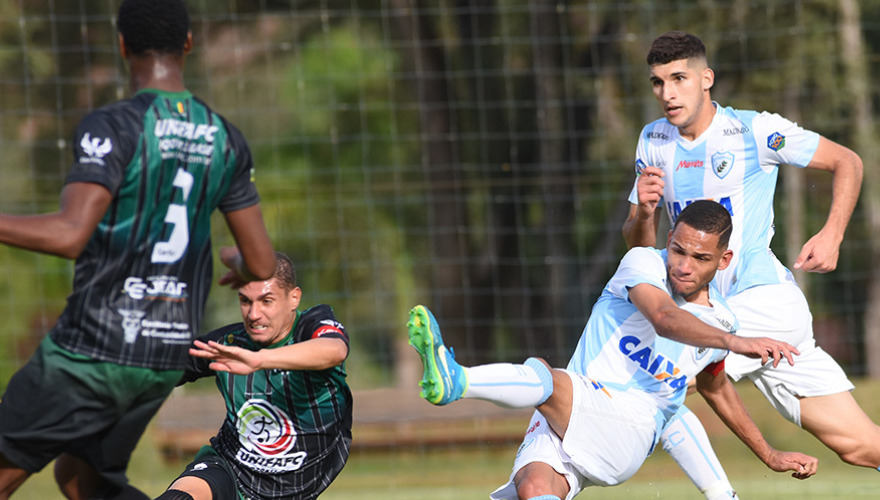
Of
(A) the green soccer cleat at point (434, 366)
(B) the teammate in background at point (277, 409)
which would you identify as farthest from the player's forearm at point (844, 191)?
(B) the teammate in background at point (277, 409)

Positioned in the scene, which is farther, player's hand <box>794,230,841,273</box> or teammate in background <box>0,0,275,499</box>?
player's hand <box>794,230,841,273</box>

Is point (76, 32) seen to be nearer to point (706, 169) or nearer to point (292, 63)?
point (292, 63)

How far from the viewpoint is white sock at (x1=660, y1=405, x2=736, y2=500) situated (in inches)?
211

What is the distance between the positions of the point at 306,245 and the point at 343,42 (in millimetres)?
3109

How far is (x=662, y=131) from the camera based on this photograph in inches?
221

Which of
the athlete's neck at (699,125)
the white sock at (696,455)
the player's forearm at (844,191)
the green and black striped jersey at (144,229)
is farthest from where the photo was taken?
the athlete's neck at (699,125)

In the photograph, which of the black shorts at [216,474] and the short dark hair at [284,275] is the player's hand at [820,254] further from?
the black shorts at [216,474]

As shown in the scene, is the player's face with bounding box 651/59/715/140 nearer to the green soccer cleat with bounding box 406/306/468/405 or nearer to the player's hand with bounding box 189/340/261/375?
the green soccer cleat with bounding box 406/306/468/405

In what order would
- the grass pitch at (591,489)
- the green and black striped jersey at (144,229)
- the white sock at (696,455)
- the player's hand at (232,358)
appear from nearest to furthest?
1. the green and black striped jersey at (144,229)
2. the player's hand at (232,358)
3. the white sock at (696,455)
4. the grass pitch at (591,489)

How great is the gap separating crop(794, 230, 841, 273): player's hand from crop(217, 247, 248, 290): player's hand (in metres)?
2.49

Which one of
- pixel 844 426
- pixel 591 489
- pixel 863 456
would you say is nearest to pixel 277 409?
pixel 844 426

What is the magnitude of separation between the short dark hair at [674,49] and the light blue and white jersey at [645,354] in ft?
3.16

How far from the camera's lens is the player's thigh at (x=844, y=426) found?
17.8ft

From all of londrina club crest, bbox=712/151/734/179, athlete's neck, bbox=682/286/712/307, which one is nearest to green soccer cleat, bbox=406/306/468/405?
athlete's neck, bbox=682/286/712/307
